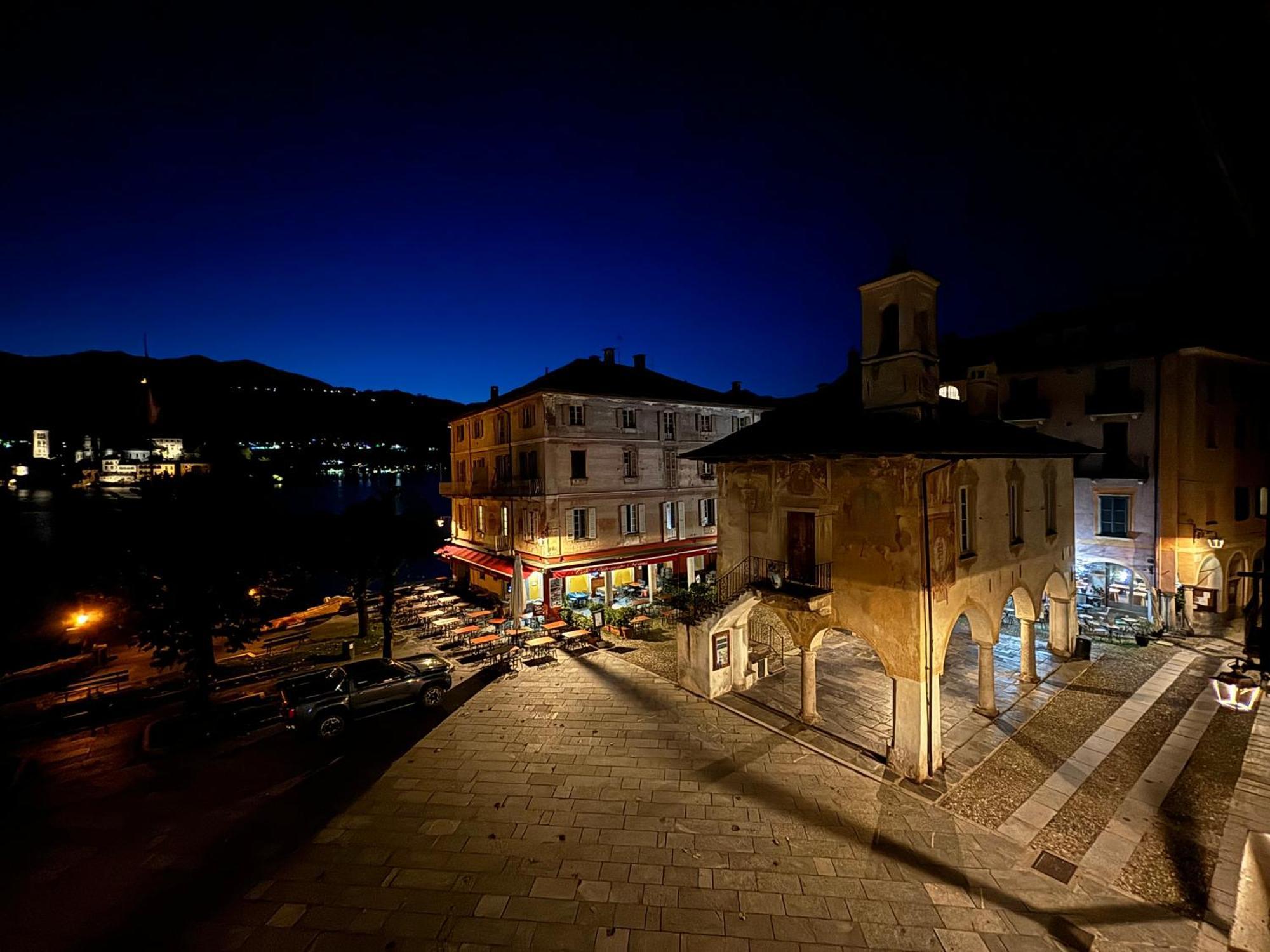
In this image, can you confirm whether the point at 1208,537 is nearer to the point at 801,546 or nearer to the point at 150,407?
the point at 801,546

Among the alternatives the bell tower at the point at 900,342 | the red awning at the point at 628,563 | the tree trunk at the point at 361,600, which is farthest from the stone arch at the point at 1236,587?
the tree trunk at the point at 361,600

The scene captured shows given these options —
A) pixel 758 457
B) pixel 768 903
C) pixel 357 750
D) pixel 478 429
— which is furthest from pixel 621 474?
pixel 768 903

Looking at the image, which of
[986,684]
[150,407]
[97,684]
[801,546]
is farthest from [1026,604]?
[150,407]

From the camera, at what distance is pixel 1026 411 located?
82.1 ft

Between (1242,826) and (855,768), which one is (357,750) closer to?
(855,768)

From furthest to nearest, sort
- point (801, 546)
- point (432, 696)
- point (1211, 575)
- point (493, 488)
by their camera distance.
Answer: point (493, 488) < point (1211, 575) < point (432, 696) < point (801, 546)

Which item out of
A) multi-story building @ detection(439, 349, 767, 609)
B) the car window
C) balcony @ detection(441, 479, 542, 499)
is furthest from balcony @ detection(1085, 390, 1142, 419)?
the car window

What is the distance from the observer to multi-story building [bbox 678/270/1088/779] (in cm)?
1175

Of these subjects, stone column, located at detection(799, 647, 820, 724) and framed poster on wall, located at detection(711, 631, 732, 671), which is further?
framed poster on wall, located at detection(711, 631, 732, 671)

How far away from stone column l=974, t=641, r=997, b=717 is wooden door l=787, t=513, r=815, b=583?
5.36 metres

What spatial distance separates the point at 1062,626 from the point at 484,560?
26.3 m

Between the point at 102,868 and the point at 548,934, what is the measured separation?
853 cm

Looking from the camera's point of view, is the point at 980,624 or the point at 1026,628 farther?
the point at 1026,628

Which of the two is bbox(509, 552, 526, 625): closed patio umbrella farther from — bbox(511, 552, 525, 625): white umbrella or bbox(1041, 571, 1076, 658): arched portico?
bbox(1041, 571, 1076, 658): arched portico
